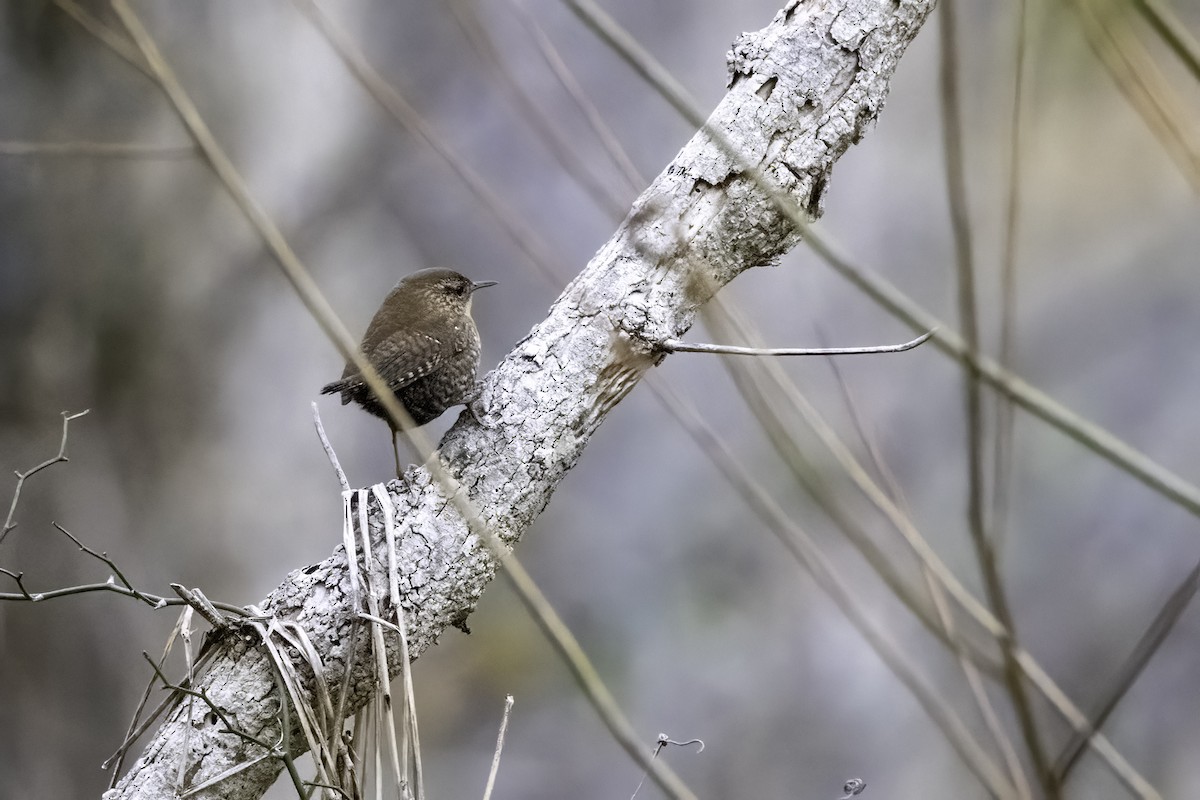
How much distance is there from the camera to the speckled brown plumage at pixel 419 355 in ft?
5.78

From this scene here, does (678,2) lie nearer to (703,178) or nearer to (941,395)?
(941,395)

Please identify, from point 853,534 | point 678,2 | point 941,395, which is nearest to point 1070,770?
point 853,534

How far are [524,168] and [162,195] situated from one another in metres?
1.60

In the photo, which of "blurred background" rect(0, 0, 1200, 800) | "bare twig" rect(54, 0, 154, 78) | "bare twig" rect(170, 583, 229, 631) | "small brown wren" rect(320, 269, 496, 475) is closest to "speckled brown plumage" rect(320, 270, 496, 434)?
"small brown wren" rect(320, 269, 496, 475)

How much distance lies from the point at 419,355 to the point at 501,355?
81.7 inches

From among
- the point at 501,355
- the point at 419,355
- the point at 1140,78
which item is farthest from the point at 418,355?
the point at 501,355

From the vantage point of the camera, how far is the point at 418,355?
184 cm

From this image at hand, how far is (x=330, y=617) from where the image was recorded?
1375 mm

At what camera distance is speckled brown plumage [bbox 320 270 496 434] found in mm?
1761

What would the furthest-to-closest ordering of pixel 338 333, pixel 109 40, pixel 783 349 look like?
pixel 783 349, pixel 109 40, pixel 338 333

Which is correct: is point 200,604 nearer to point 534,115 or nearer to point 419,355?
point 419,355

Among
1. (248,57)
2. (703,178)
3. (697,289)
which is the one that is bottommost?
(697,289)

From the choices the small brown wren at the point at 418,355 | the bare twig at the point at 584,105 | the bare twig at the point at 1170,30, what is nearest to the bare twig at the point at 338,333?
the bare twig at the point at 584,105

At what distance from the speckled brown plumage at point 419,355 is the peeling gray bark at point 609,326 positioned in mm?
198
